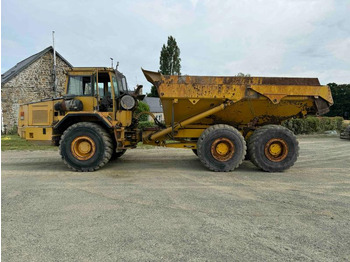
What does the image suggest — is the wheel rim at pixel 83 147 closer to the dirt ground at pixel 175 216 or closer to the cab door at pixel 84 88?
the dirt ground at pixel 175 216

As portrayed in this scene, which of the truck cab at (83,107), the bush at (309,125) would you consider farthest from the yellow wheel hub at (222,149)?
the bush at (309,125)

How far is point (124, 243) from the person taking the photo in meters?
2.93

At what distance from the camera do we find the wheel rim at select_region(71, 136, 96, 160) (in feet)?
21.1

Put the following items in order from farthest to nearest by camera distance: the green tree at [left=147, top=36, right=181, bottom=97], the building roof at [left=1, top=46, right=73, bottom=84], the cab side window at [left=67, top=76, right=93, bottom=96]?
1. the green tree at [left=147, top=36, right=181, bottom=97]
2. the building roof at [left=1, top=46, right=73, bottom=84]
3. the cab side window at [left=67, top=76, right=93, bottom=96]

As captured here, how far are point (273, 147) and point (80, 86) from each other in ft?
17.4

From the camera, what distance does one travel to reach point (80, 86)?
6742 mm

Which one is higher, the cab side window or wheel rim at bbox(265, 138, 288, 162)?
the cab side window

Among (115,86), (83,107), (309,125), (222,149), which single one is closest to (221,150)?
(222,149)

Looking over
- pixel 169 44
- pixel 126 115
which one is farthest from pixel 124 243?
pixel 169 44

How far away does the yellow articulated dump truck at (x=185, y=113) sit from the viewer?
21.0 ft

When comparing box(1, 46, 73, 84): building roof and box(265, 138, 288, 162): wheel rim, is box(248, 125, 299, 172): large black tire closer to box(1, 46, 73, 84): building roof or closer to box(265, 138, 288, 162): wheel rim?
box(265, 138, 288, 162): wheel rim

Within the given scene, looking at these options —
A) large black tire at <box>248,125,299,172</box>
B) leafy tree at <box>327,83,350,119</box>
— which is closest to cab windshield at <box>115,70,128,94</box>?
large black tire at <box>248,125,299,172</box>

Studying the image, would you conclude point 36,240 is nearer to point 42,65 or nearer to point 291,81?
point 291,81

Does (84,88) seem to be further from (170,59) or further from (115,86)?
(170,59)
